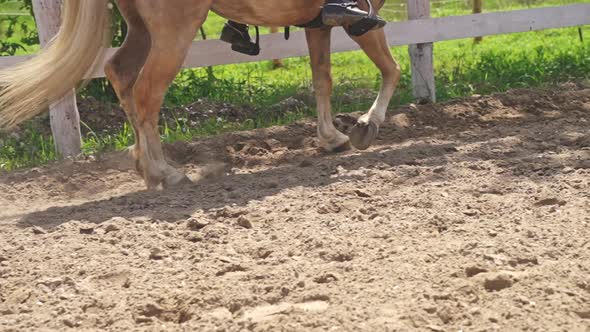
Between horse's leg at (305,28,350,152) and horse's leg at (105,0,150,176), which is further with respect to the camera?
horse's leg at (305,28,350,152)

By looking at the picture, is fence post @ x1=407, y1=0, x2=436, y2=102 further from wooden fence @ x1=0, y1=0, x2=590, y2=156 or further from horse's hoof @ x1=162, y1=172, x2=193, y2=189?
horse's hoof @ x1=162, y1=172, x2=193, y2=189

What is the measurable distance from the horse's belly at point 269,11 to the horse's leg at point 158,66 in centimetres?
28

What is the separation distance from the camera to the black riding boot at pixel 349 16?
20.4 feet

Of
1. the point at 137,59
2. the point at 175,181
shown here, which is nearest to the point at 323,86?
the point at 137,59

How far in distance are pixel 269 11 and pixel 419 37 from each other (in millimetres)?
2556

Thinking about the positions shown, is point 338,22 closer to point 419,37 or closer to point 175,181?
point 175,181

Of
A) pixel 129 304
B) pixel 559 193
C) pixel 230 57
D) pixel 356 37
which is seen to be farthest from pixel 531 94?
pixel 129 304

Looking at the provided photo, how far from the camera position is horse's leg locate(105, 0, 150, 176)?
6.01 metres

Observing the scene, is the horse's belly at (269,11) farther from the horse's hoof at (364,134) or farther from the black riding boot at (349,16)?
the horse's hoof at (364,134)

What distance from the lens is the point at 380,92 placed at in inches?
274

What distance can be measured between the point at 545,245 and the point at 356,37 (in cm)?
328

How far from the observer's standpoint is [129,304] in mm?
3570

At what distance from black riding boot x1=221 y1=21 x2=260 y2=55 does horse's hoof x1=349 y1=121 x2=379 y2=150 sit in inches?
36.7

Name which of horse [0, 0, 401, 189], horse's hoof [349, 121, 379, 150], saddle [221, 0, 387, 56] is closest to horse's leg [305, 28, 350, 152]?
horse's hoof [349, 121, 379, 150]
